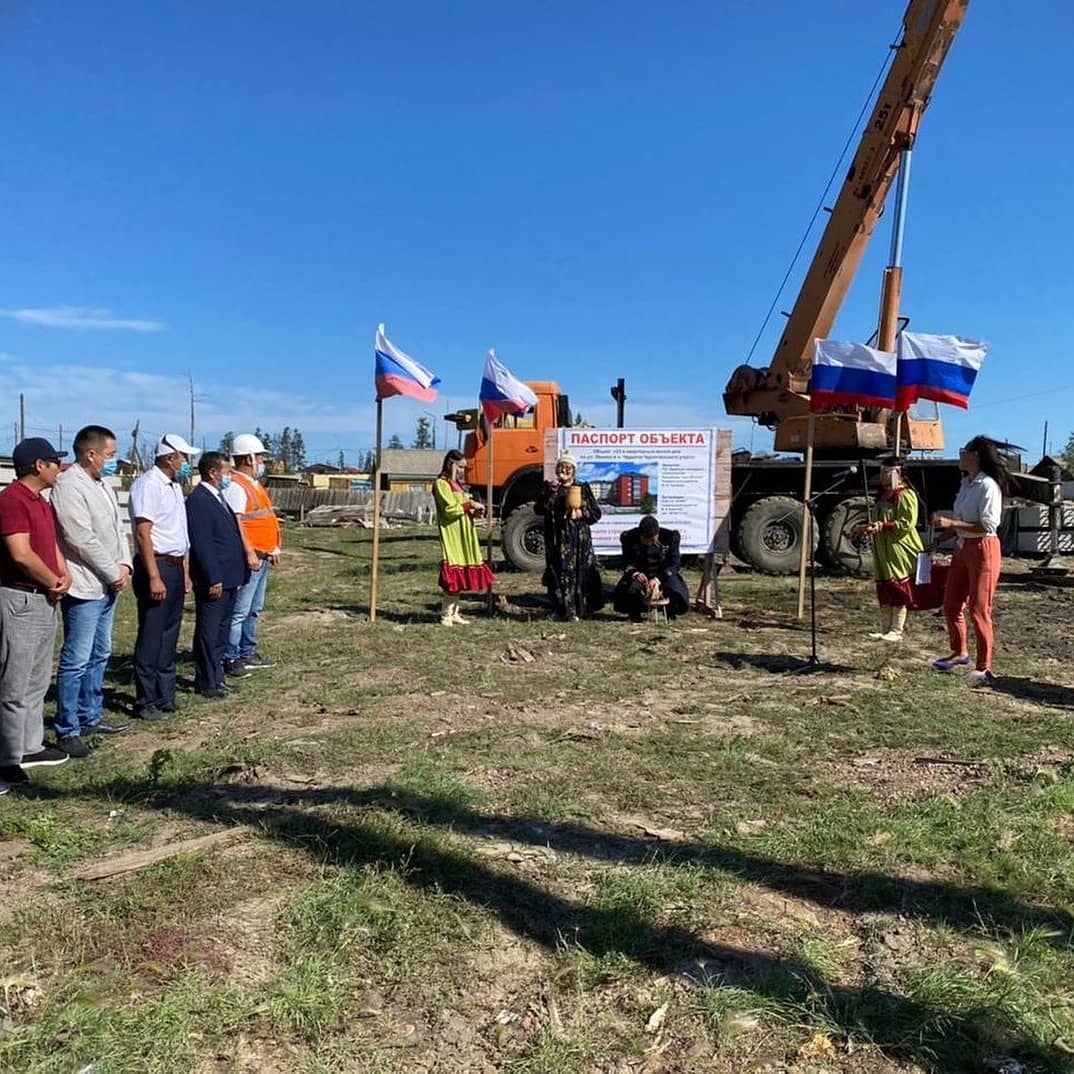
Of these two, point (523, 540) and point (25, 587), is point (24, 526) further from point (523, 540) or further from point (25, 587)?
point (523, 540)

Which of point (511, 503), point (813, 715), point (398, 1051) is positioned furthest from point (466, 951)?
point (511, 503)

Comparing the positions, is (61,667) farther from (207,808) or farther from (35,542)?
(207,808)

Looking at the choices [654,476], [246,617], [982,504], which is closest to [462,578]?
[246,617]

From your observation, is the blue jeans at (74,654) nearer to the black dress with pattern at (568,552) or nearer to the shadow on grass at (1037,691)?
the black dress with pattern at (568,552)

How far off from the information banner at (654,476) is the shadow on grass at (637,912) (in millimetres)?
6466

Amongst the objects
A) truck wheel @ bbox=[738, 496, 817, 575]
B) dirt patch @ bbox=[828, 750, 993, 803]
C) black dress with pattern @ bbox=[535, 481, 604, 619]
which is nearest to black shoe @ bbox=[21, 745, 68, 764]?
dirt patch @ bbox=[828, 750, 993, 803]

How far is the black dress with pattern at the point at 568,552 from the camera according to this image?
356 inches

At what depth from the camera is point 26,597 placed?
423 cm

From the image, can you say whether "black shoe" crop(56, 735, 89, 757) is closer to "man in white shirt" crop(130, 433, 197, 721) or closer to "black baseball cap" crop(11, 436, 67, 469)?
"man in white shirt" crop(130, 433, 197, 721)

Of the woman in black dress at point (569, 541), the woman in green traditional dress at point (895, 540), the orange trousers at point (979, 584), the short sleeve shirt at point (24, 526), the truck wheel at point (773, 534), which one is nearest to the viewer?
the short sleeve shirt at point (24, 526)

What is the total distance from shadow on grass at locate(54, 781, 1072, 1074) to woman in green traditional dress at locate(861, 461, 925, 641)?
4.68m

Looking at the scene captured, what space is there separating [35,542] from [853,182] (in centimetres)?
1181

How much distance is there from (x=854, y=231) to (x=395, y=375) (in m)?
7.36

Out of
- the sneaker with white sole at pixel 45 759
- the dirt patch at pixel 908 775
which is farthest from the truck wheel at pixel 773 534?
the sneaker with white sole at pixel 45 759
